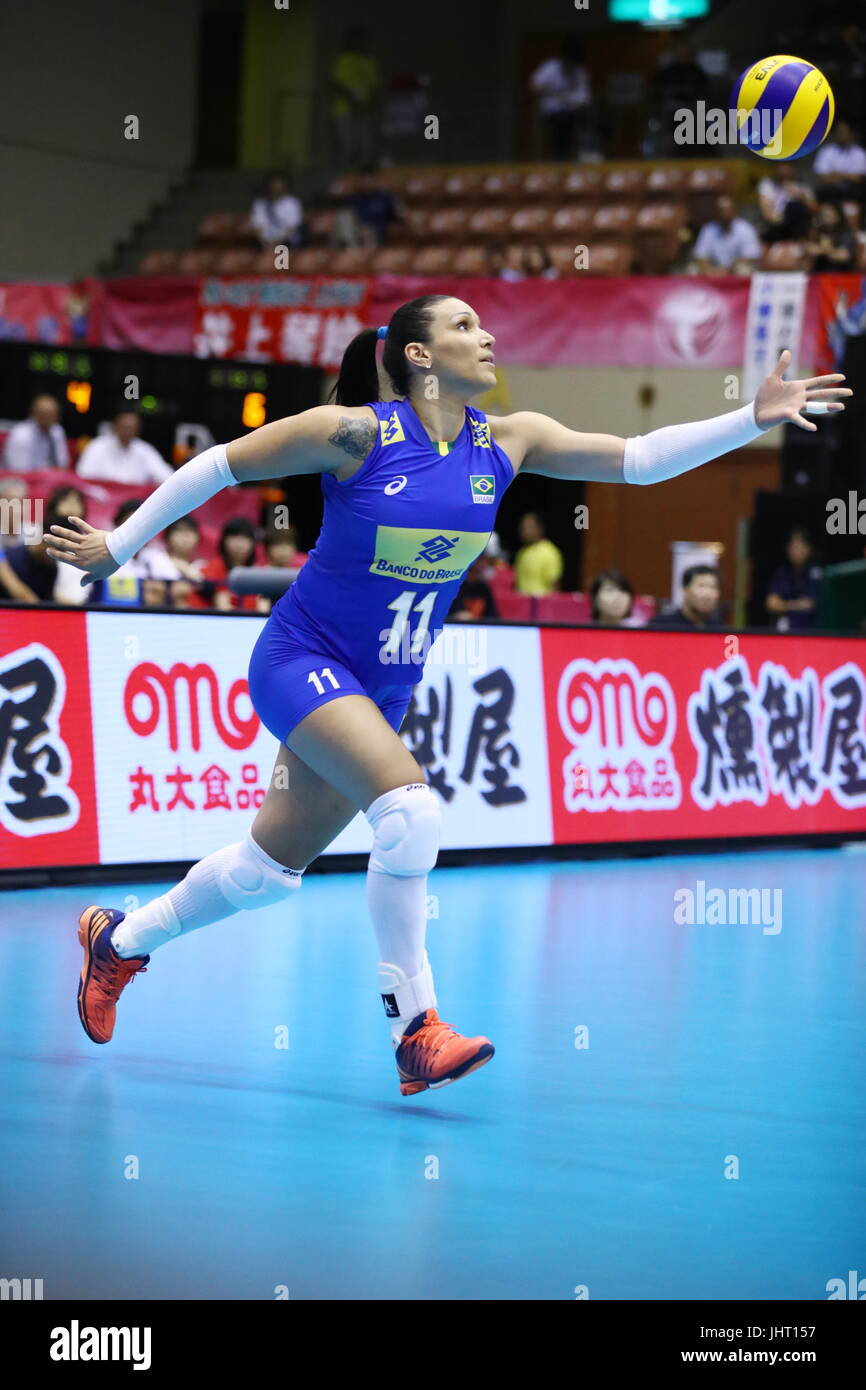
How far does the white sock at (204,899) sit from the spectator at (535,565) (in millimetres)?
12606

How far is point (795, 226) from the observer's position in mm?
19500

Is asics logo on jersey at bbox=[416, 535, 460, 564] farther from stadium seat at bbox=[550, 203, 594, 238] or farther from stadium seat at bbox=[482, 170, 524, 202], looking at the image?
stadium seat at bbox=[482, 170, 524, 202]

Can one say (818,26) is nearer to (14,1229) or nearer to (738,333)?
(738,333)

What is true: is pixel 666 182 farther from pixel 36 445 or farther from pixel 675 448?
pixel 675 448

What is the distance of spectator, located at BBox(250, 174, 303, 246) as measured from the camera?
24625mm

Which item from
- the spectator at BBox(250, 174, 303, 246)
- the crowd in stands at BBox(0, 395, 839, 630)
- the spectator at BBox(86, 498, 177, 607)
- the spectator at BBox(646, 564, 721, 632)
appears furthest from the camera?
the spectator at BBox(250, 174, 303, 246)

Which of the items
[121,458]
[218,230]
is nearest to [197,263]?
[218,230]

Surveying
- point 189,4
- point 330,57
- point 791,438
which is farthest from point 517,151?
point 791,438

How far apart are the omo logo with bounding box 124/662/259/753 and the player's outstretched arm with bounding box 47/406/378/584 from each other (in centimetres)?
435

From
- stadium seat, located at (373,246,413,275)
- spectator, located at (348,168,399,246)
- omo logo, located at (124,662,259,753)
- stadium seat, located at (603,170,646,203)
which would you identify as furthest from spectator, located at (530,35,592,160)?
omo logo, located at (124,662,259,753)

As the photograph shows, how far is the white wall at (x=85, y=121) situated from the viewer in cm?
2617

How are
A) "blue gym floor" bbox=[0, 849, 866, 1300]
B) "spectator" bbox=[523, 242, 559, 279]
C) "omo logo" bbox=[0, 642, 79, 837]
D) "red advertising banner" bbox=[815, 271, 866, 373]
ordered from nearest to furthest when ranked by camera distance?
1. "blue gym floor" bbox=[0, 849, 866, 1300]
2. "omo logo" bbox=[0, 642, 79, 837]
3. "red advertising banner" bbox=[815, 271, 866, 373]
4. "spectator" bbox=[523, 242, 559, 279]

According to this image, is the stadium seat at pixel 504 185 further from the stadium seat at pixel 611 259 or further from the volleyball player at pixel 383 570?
the volleyball player at pixel 383 570
